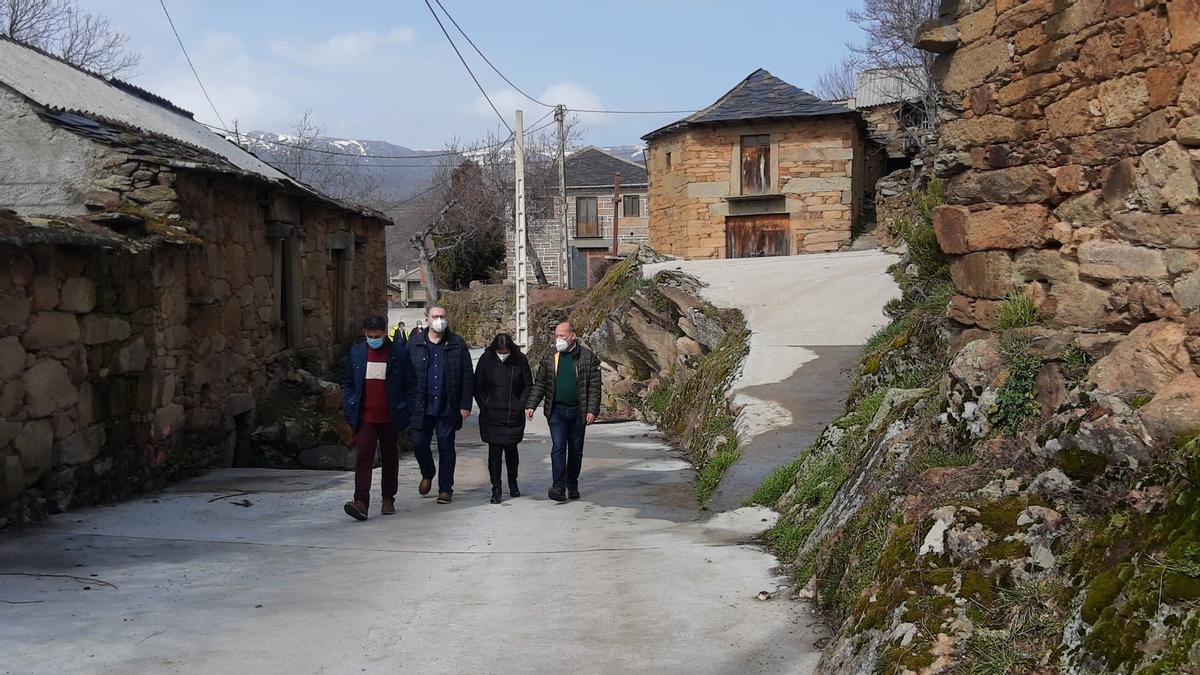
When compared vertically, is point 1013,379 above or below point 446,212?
below

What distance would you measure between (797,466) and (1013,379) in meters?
3.10

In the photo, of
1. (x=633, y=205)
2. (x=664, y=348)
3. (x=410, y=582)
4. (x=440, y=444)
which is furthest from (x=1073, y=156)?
(x=633, y=205)

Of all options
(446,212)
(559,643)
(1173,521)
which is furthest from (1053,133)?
(446,212)

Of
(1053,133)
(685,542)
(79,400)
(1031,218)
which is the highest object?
(1053,133)

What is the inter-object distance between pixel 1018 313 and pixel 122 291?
7039mm

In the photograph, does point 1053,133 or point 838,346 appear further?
point 838,346

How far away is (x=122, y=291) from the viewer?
343 inches

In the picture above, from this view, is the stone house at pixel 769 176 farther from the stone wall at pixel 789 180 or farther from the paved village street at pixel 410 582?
the paved village street at pixel 410 582

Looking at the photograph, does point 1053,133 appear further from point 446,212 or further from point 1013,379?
point 446,212

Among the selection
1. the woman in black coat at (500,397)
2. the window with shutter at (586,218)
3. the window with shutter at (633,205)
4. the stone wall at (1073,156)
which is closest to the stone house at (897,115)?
the window with shutter at (633,205)

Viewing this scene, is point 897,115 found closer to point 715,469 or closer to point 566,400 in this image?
point 715,469

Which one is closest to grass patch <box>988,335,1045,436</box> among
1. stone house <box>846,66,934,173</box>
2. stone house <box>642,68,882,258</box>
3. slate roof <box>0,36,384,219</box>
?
slate roof <box>0,36,384,219</box>

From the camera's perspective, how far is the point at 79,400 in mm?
8023

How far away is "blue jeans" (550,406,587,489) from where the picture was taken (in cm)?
899
